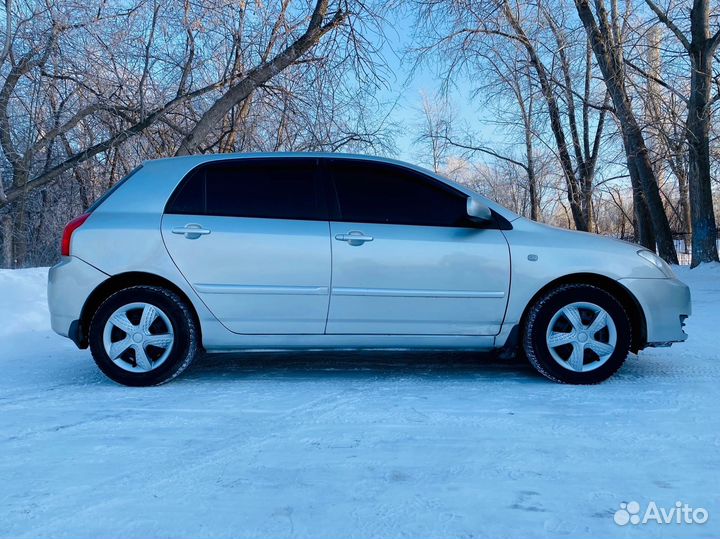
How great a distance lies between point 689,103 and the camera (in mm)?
13438

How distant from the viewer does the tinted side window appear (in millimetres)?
4270

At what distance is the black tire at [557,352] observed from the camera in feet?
13.6

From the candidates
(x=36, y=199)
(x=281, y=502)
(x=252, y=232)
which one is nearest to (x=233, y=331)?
(x=252, y=232)

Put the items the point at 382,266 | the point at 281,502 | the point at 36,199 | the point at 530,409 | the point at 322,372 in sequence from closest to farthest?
the point at 281,502 → the point at 530,409 → the point at 382,266 → the point at 322,372 → the point at 36,199

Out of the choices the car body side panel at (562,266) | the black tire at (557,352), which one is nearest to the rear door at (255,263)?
the car body side panel at (562,266)

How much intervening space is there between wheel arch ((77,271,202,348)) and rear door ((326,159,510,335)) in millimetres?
1090

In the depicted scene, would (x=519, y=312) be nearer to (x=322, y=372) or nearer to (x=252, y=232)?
(x=322, y=372)

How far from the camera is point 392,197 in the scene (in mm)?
4336

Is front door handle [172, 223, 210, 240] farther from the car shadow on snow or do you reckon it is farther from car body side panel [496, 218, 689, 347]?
car body side panel [496, 218, 689, 347]

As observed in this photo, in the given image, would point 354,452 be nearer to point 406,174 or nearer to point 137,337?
point 137,337

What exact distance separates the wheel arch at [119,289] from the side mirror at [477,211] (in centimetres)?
211

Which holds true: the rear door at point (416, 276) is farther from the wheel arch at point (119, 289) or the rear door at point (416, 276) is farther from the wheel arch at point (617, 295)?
the wheel arch at point (119, 289)

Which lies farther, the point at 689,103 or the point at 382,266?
the point at 689,103

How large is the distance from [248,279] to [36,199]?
26996mm
